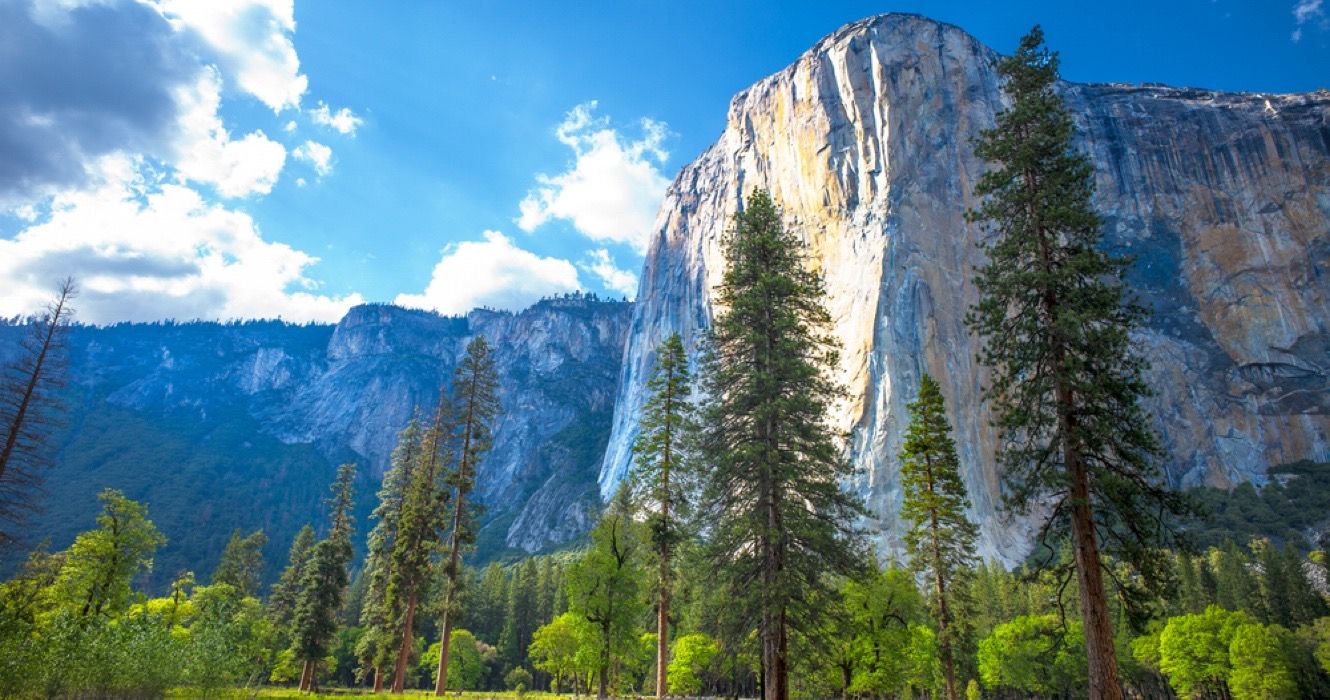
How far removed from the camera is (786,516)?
1756 cm

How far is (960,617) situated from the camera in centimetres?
2333

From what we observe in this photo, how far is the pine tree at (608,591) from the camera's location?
2941 centimetres

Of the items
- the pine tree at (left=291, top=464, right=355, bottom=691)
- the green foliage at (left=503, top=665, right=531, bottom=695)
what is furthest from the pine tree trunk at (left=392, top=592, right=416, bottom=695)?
the green foliage at (left=503, top=665, right=531, bottom=695)

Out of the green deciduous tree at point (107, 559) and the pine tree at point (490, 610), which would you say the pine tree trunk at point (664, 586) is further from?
the pine tree at point (490, 610)

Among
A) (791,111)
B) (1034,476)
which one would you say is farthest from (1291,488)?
(1034,476)

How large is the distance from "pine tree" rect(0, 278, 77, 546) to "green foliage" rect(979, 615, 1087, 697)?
188ft

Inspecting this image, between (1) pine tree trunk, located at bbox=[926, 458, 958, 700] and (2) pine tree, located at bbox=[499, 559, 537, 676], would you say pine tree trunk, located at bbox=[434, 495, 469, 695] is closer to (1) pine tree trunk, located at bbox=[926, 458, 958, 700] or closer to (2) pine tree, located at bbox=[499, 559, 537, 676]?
(1) pine tree trunk, located at bbox=[926, 458, 958, 700]

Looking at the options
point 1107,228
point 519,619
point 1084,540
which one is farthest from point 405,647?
point 1107,228

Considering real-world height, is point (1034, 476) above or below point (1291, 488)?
below

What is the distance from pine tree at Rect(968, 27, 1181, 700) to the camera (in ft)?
41.8

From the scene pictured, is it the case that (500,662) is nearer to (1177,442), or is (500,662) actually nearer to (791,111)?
(791,111)

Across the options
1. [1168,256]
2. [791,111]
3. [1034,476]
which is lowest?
[1034,476]

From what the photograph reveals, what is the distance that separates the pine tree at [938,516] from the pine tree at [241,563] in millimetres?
54469

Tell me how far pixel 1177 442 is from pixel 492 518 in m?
154
